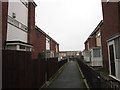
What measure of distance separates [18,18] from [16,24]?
82cm

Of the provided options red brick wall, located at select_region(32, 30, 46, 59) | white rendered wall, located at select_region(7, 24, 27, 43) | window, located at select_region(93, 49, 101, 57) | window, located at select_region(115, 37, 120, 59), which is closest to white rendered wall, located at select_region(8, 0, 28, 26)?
white rendered wall, located at select_region(7, 24, 27, 43)

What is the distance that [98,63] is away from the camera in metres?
20.3

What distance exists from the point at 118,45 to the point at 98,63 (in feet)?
41.4

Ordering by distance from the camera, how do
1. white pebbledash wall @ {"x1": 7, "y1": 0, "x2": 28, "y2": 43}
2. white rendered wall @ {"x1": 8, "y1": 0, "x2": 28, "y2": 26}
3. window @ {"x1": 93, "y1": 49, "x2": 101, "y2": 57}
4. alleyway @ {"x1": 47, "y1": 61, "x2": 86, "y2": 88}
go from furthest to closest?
window @ {"x1": 93, "y1": 49, "x2": 101, "y2": 57} < white rendered wall @ {"x1": 8, "y1": 0, "x2": 28, "y2": 26} < white pebbledash wall @ {"x1": 7, "y1": 0, "x2": 28, "y2": 43} < alleyway @ {"x1": 47, "y1": 61, "x2": 86, "y2": 88}

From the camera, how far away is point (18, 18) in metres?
11.8

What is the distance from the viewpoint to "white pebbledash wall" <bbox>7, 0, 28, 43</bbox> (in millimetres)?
10219

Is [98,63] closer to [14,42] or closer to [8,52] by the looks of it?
[14,42]

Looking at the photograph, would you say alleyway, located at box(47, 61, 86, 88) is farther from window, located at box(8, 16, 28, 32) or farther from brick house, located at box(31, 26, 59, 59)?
window, located at box(8, 16, 28, 32)

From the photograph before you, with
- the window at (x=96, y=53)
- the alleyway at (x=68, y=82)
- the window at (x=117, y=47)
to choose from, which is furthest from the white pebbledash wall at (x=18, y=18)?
the window at (x=96, y=53)

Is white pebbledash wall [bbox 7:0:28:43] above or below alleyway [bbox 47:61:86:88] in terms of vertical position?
above

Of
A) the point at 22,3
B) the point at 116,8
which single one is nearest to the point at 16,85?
the point at 116,8

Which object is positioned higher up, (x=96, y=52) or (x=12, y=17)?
(x=12, y=17)

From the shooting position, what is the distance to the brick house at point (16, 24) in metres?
9.08

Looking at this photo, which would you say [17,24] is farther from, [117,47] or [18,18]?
[117,47]
